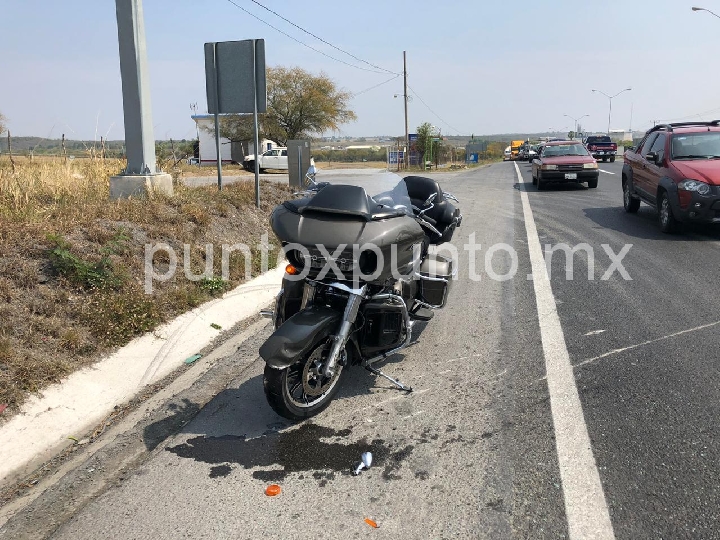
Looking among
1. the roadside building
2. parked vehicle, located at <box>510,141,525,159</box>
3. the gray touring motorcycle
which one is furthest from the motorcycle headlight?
parked vehicle, located at <box>510,141,525,159</box>

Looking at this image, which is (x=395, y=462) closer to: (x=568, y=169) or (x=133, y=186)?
(x=133, y=186)

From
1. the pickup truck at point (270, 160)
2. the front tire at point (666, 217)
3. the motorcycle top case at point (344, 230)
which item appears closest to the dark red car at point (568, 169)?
the front tire at point (666, 217)

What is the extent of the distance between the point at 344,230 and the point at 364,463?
4.63ft

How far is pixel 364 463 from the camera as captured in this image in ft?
11.9

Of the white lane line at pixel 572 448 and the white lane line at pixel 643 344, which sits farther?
the white lane line at pixel 643 344

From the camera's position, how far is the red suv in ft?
33.0

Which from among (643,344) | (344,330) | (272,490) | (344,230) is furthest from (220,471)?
(643,344)

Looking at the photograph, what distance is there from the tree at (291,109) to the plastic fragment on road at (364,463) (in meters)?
49.7

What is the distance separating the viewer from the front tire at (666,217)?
10539mm

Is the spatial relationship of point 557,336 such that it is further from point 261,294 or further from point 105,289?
point 105,289

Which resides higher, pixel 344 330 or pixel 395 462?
pixel 344 330

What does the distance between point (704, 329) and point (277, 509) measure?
4.35 metres

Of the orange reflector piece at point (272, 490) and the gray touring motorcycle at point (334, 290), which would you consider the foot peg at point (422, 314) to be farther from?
the orange reflector piece at point (272, 490)

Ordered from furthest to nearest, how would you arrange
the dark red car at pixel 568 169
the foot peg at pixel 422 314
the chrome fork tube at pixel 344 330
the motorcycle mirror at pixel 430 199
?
the dark red car at pixel 568 169 → the foot peg at pixel 422 314 → the motorcycle mirror at pixel 430 199 → the chrome fork tube at pixel 344 330
